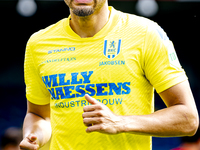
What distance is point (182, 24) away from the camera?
6934mm

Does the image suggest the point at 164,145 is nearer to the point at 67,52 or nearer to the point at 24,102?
the point at 24,102

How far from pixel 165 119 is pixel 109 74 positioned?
407 mm

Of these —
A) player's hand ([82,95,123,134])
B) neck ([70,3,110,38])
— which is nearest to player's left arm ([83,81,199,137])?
player's hand ([82,95,123,134])

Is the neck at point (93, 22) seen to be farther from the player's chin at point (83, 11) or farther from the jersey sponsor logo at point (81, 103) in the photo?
the jersey sponsor logo at point (81, 103)

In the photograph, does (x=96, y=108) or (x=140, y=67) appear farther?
(x=140, y=67)

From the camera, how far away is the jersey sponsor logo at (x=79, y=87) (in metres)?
2.10

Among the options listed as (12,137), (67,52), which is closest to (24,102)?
(12,137)

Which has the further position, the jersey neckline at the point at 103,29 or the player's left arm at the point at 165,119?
the jersey neckline at the point at 103,29

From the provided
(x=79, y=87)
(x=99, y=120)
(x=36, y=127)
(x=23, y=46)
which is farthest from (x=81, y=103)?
(x=23, y=46)

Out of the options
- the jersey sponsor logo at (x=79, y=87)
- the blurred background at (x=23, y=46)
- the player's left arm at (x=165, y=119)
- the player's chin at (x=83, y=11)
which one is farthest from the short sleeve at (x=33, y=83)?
the blurred background at (x=23, y=46)

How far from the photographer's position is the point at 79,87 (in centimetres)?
214

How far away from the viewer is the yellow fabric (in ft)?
6.77

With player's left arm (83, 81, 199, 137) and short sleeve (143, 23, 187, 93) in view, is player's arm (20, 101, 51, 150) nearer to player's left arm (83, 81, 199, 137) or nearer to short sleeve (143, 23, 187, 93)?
player's left arm (83, 81, 199, 137)

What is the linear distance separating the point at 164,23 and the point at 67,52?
496 centimetres
